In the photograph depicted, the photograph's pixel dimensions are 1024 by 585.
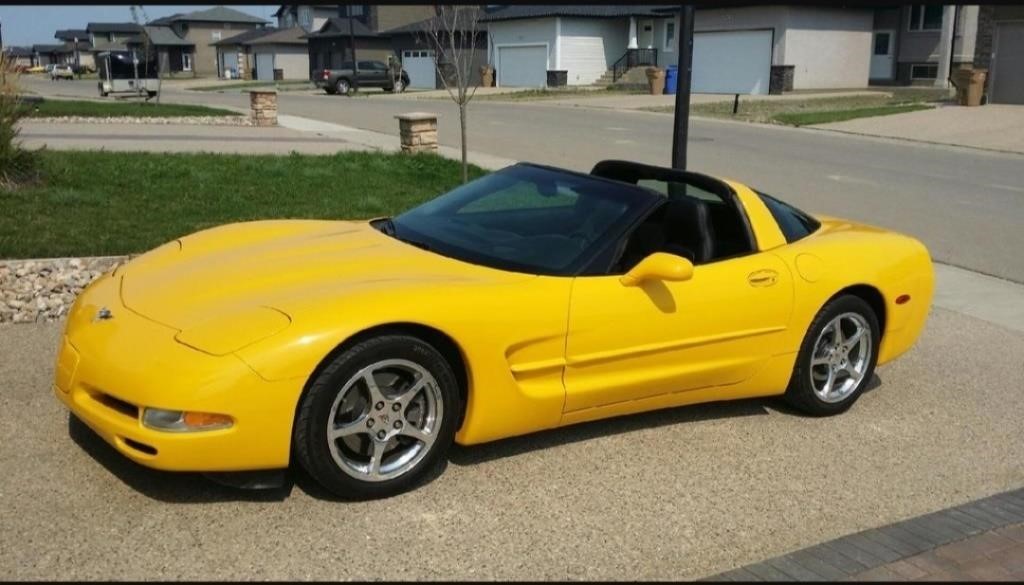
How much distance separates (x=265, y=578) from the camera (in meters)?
3.06

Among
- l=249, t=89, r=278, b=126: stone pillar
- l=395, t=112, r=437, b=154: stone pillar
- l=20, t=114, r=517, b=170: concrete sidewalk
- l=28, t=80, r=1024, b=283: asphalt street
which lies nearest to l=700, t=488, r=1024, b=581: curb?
l=28, t=80, r=1024, b=283: asphalt street

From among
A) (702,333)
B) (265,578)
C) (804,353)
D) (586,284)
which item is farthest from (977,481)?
(265,578)

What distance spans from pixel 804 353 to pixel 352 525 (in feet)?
8.06

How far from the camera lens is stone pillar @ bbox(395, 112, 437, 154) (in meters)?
14.6

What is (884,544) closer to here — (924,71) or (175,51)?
(924,71)

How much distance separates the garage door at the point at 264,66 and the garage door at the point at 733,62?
43517mm

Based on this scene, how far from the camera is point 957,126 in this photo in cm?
2414

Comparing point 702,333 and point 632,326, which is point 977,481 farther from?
point 632,326

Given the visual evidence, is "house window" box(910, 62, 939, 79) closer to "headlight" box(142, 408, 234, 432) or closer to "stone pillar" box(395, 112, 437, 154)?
"stone pillar" box(395, 112, 437, 154)

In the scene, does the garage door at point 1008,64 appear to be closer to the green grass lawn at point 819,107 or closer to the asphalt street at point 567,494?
the green grass lawn at point 819,107

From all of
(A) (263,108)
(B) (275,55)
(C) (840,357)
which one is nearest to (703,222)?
(C) (840,357)

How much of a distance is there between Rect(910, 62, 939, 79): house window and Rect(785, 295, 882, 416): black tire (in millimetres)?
41935

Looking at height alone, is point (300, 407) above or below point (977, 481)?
above

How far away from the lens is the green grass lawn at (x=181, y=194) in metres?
7.37
